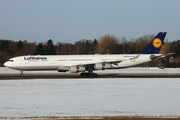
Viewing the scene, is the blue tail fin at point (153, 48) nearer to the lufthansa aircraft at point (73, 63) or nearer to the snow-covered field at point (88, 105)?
the lufthansa aircraft at point (73, 63)

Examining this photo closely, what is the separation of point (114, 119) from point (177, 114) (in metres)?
2.79

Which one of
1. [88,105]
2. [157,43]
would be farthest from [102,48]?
[88,105]

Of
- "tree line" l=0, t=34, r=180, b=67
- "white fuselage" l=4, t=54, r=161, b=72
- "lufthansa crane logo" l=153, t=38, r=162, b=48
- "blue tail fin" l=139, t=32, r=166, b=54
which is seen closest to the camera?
"white fuselage" l=4, t=54, r=161, b=72

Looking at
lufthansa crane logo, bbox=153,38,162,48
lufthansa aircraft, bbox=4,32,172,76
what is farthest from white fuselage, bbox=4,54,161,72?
lufthansa crane logo, bbox=153,38,162,48

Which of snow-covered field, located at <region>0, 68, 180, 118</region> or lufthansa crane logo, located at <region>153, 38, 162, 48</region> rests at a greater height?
lufthansa crane logo, located at <region>153, 38, 162, 48</region>

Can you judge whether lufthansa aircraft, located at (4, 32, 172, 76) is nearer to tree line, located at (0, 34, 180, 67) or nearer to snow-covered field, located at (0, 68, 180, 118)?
snow-covered field, located at (0, 68, 180, 118)

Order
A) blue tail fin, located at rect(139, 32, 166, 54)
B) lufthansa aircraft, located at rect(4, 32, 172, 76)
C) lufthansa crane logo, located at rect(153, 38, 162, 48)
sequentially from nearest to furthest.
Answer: lufthansa aircraft, located at rect(4, 32, 172, 76) → blue tail fin, located at rect(139, 32, 166, 54) → lufthansa crane logo, located at rect(153, 38, 162, 48)

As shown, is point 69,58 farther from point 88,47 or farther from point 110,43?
point 88,47

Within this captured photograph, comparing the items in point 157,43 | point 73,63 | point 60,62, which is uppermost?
point 157,43

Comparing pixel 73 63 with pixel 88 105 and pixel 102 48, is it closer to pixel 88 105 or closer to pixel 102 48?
pixel 88 105

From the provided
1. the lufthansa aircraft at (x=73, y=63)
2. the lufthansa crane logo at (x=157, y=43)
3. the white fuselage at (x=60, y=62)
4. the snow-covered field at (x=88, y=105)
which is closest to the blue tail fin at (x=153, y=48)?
the lufthansa crane logo at (x=157, y=43)

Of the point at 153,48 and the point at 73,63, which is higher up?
the point at 153,48

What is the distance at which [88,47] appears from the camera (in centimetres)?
15050

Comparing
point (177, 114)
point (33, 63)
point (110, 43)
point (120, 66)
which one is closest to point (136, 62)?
point (120, 66)
